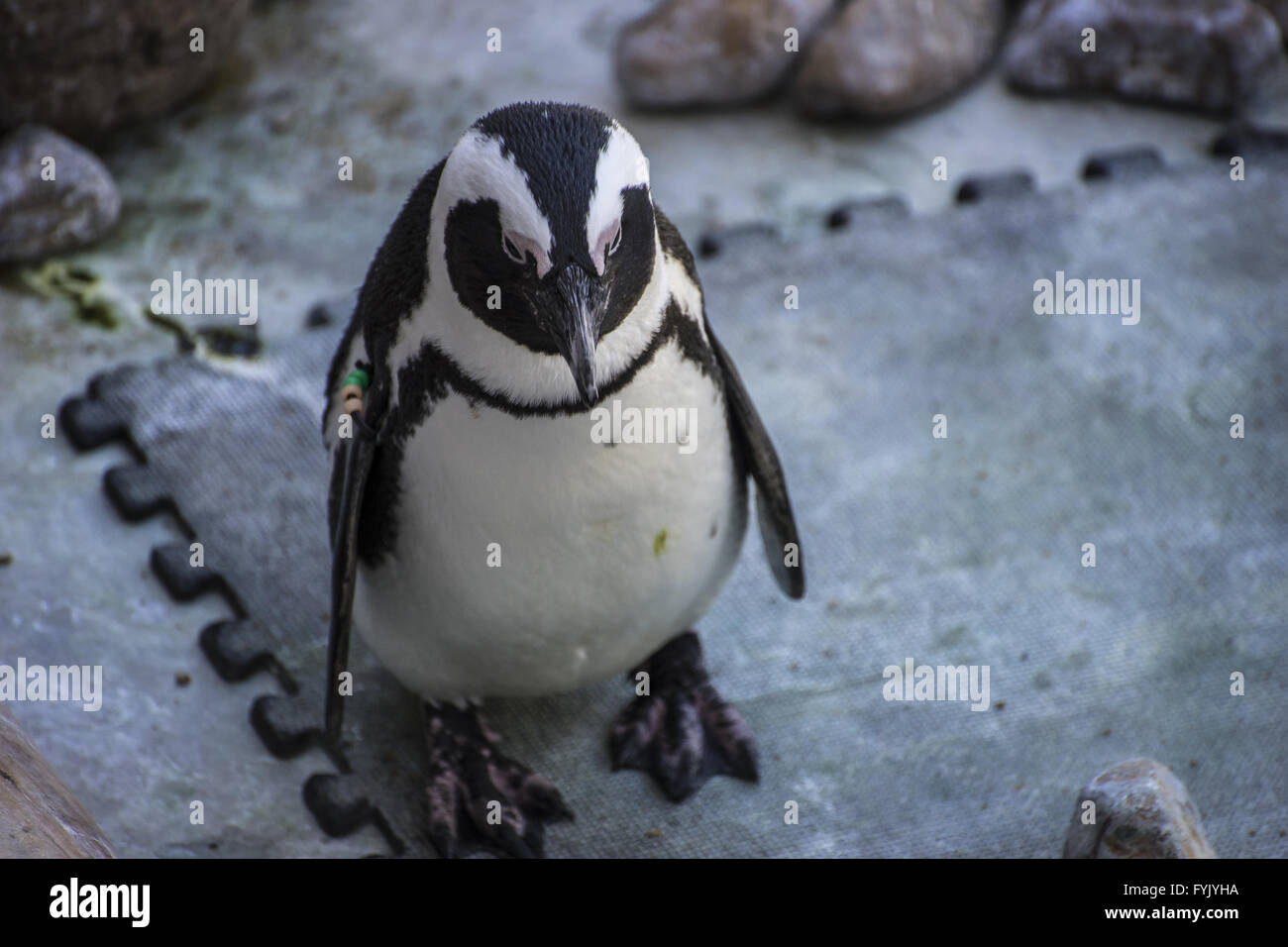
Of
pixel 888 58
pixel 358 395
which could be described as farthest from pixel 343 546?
pixel 888 58

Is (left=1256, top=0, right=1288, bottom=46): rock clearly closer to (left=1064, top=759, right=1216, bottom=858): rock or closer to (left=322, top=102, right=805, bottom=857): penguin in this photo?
(left=322, top=102, right=805, bottom=857): penguin

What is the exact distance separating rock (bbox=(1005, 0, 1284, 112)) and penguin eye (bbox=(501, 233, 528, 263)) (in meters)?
2.44

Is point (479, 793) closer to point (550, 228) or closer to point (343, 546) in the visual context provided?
point (343, 546)

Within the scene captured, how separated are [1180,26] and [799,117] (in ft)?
2.91

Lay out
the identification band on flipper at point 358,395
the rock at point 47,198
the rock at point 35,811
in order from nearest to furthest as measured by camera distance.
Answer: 1. the rock at point 35,811
2. the identification band on flipper at point 358,395
3. the rock at point 47,198

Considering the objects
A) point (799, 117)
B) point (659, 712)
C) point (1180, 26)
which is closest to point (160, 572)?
point (659, 712)

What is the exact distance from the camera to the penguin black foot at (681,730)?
6.90 feet

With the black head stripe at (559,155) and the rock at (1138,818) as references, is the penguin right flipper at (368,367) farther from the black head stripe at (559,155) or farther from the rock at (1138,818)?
the rock at (1138,818)

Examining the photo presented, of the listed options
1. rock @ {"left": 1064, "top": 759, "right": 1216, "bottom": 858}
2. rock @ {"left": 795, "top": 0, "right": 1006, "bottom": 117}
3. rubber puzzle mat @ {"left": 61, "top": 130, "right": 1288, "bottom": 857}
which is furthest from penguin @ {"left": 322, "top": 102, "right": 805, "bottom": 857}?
rock @ {"left": 795, "top": 0, "right": 1006, "bottom": 117}

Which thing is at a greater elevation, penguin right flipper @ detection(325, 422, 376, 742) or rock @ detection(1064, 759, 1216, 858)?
penguin right flipper @ detection(325, 422, 376, 742)

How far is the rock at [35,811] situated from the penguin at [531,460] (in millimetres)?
327

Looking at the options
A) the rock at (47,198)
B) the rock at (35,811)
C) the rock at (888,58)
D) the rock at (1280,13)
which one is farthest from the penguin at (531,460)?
the rock at (1280,13)

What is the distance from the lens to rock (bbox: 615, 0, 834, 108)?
11.6 feet

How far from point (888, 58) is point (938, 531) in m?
1.46
